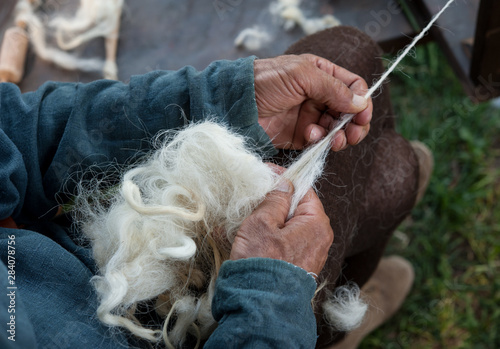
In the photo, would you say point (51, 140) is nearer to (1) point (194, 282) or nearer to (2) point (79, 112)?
(2) point (79, 112)

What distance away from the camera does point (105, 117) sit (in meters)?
1.00

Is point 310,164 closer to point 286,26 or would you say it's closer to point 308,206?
point 308,206

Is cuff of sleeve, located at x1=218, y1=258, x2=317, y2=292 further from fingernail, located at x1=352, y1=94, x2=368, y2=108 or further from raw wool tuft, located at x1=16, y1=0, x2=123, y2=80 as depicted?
raw wool tuft, located at x1=16, y1=0, x2=123, y2=80

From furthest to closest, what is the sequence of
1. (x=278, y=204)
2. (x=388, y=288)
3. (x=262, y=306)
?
(x=388, y=288)
(x=278, y=204)
(x=262, y=306)

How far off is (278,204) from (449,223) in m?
1.19

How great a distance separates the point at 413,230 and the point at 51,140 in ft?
4.71

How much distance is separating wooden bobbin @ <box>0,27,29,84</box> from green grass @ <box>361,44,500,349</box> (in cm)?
160

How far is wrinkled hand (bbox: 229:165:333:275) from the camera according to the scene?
83 centimetres

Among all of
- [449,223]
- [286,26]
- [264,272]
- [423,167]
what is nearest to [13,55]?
[286,26]

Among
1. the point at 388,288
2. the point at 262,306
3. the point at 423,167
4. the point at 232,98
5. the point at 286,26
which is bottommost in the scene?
the point at 388,288

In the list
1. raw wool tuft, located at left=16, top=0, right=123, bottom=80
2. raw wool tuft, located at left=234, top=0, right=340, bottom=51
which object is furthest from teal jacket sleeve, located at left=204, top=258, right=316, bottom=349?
raw wool tuft, located at left=16, top=0, right=123, bottom=80

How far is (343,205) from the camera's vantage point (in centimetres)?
107

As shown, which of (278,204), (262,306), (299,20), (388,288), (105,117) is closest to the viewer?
(262,306)

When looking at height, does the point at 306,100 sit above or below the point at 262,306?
above
